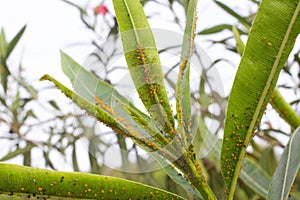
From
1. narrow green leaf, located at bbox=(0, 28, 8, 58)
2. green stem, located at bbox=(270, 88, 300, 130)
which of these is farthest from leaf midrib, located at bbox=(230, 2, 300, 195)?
narrow green leaf, located at bbox=(0, 28, 8, 58)

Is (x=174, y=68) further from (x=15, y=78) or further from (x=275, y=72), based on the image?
(x=15, y=78)

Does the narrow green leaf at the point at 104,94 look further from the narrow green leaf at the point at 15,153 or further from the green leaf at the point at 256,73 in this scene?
the narrow green leaf at the point at 15,153

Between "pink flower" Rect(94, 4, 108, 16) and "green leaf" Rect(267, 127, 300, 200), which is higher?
"pink flower" Rect(94, 4, 108, 16)

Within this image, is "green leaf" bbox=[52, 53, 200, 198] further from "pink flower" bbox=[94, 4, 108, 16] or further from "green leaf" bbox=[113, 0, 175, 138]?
"pink flower" bbox=[94, 4, 108, 16]

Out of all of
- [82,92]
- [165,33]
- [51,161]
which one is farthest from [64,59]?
[51,161]

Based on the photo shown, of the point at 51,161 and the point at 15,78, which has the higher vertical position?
the point at 15,78

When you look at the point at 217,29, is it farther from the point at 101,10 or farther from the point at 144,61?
the point at 144,61

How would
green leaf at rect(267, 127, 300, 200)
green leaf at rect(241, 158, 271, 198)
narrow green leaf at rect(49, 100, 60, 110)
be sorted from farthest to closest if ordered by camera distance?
narrow green leaf at rect(49, 100, 60, 110), green leaf at rect(241, 158, 271, 198), green leaf at rect(267, 127, 300, 200)
